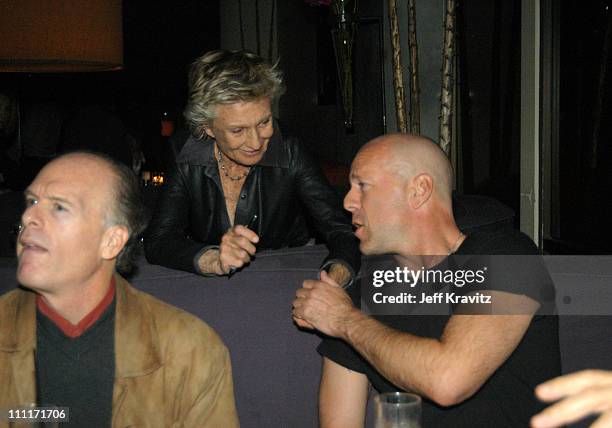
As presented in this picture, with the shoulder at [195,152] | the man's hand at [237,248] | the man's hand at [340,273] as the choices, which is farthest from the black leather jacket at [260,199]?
the man's hand at [237,248]

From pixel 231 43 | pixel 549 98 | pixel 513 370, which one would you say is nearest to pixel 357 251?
pixel 513 370

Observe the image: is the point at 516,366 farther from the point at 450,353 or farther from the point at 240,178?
the point at 240,178

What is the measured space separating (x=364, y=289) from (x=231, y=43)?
27.5 ft

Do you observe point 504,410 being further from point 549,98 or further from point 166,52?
point 166,52

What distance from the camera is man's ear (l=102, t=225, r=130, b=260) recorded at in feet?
6.23

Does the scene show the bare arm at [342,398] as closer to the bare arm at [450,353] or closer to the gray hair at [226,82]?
the bare arm at [450,353]

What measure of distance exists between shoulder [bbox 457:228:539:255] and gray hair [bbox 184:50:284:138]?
1.01 meters

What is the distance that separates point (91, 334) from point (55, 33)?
2.13 meters

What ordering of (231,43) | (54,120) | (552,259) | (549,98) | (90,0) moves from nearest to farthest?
(552,259), (90,0), (549,98), (54,120), (231,43)

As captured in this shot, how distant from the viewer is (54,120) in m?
6.57

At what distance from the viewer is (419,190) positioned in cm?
203

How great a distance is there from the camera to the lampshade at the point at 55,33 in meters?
3.58

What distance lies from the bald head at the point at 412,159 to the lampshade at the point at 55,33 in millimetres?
2020

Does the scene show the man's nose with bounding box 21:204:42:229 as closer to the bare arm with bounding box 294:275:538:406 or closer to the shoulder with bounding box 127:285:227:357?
the shoulder with bounding box 127:285:227:357
